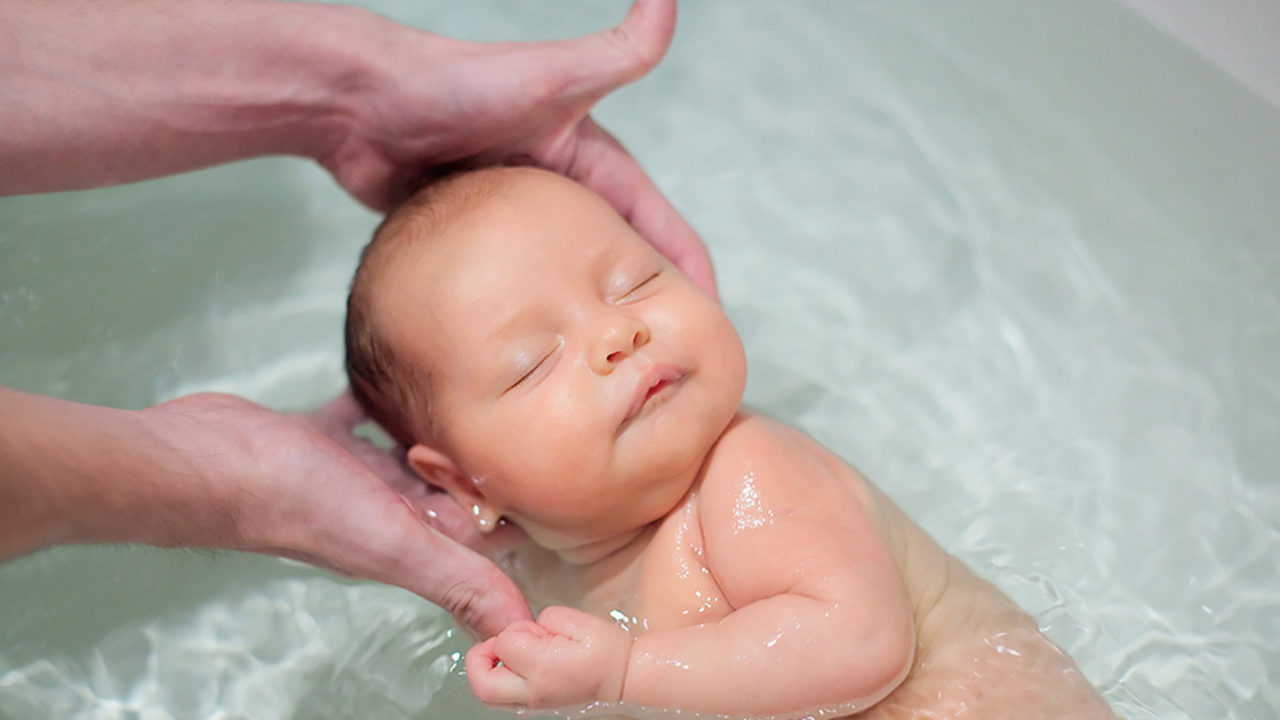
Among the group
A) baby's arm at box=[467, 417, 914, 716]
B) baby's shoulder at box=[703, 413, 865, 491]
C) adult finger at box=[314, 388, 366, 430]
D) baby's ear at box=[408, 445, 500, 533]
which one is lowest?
adult finger at box=[314, 388, 366, 430]

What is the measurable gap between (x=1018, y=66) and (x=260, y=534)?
63.1 inches

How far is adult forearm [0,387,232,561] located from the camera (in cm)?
101

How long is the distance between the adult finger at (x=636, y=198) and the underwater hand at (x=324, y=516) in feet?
1.76

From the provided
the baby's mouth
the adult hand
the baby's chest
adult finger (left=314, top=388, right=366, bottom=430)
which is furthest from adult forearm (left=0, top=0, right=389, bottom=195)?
the baby's chest

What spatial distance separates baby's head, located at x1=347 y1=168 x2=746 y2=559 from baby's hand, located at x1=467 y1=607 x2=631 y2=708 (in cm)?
14

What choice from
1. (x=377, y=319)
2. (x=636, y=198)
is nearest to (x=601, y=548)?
(x=377, y=319)

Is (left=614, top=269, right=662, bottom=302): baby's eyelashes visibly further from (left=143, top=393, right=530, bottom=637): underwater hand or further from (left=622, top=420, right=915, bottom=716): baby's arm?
(left=143, top=393, right=530, bottom=637): underwater hand

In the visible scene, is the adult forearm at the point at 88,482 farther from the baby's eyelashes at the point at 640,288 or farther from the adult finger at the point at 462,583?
the baby's eyelashes at the point at 640,288

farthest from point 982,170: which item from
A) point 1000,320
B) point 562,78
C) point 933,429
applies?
point 562,78

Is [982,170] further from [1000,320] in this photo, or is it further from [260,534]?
[260,534]

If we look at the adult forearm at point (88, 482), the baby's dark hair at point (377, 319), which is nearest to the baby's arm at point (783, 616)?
the baby's dark hair at point (377, 319)

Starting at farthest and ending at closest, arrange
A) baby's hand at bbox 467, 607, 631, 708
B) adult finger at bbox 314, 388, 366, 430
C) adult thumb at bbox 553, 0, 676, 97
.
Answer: adult finger at bbox 314, 388, 366, 430 → adult thumb at bbox 553, 0, 676, 97 → baby's hand at bbox 467, 607, 631, 708

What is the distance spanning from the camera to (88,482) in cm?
107

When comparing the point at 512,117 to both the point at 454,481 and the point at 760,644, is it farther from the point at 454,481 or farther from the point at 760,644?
the point at 760,644
